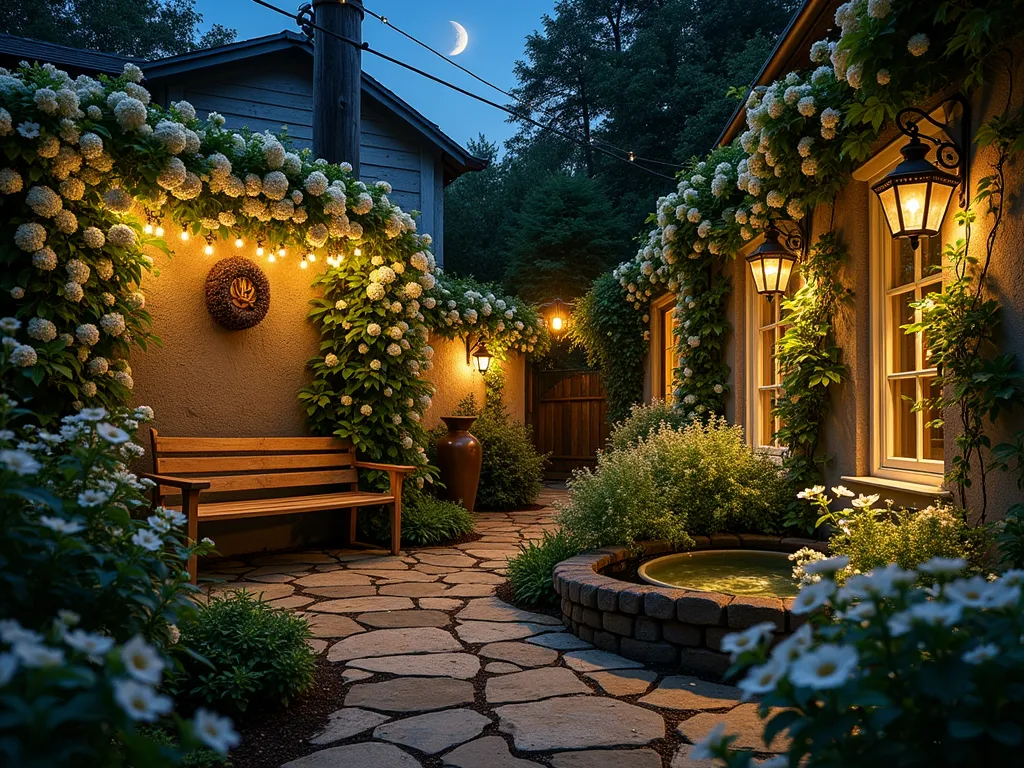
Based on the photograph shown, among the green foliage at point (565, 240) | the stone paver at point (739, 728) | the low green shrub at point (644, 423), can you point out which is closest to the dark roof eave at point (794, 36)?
the low green shrub at point (644, 423)

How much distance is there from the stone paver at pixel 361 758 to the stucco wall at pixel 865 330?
257cm

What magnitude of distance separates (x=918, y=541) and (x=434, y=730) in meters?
2.07

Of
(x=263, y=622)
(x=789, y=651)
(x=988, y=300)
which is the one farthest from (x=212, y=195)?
(x=789, y=651)

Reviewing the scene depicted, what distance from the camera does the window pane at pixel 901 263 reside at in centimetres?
412

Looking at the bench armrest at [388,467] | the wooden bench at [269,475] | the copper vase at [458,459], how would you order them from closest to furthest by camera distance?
the wooden bench at [269,475], the bench armrest at [388,467], the copper vase at [458,459]

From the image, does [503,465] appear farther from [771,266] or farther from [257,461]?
[771,266]

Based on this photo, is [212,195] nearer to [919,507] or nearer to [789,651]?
[919,507]

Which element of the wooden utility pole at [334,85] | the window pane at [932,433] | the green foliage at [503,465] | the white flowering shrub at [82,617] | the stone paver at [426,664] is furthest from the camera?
the green foliage at [503,465]

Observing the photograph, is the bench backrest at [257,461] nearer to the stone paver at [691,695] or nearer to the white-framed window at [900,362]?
the stone paver at [691,695]

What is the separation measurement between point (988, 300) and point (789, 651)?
2.92 metres

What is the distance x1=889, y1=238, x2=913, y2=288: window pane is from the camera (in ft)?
13.5

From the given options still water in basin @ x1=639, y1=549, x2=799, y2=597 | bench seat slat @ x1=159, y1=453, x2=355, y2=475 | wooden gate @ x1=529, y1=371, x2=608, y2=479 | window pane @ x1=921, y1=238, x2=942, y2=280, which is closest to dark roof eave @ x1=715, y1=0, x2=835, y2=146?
window pane @ x1=921, y1=238, x2=942, y2=280

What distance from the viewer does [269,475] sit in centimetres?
579

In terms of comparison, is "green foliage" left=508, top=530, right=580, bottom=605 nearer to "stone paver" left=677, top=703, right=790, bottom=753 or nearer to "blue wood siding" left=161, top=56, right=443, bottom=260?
"stone paver" left=677, top=703, right=790, bottom=753
